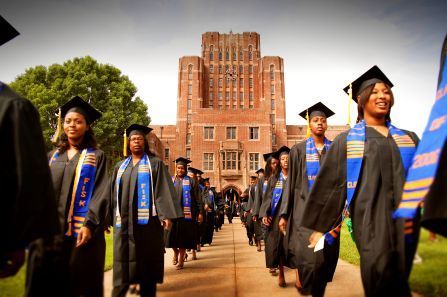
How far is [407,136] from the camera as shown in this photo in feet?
8.13

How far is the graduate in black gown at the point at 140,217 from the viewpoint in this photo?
3441 millimetres

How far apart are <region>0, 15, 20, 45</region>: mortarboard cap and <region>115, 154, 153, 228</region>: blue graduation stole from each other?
2.06 m

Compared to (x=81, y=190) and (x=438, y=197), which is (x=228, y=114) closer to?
(x=81, y=190)

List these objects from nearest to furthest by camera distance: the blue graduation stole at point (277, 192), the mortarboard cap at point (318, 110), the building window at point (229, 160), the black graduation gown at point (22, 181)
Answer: the black graduation gown at point (22, 181), the mortarboard cap at point (318, 110), the blue graduation stole at point (277, 192), the building window at point (229, 160)

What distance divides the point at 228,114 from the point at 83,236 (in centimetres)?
3434

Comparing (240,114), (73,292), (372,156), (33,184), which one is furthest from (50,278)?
(240,114)

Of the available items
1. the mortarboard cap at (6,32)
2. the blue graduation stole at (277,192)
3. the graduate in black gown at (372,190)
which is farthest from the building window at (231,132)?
the mortarboard cap at (6,32)

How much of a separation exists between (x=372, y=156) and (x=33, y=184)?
220 cm

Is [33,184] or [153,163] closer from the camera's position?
[33,184]

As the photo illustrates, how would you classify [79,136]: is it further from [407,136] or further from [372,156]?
[407,136]

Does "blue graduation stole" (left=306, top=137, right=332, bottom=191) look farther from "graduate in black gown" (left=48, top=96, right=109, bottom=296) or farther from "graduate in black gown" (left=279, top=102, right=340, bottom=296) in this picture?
"graduate in black gown" (left=48, top=96, right=109, bottom=296)

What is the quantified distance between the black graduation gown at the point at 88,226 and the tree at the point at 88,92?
16.9 m

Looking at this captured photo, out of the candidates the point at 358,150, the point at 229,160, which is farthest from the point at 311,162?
the point at 229,160

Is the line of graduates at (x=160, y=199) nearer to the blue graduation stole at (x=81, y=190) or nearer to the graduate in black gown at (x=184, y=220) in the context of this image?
the blue graduation stole at (x=81, y=190)
